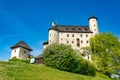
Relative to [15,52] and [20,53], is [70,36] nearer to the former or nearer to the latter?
[20,53]

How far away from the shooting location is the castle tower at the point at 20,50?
8081 centimetres

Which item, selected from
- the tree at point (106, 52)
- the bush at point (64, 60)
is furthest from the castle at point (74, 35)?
the bush at point (64, 60)

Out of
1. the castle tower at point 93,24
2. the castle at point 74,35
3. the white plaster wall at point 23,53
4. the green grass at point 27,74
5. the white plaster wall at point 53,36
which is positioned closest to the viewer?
the green grass at point 27,74

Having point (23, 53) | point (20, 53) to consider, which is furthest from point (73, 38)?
point (20, 53)

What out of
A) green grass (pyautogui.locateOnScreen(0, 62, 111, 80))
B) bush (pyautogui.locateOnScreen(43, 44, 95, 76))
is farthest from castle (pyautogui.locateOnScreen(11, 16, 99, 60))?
green grass (pyautogui.locateOnScreen(0, 62, 111, 80))

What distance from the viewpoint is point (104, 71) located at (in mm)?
57812

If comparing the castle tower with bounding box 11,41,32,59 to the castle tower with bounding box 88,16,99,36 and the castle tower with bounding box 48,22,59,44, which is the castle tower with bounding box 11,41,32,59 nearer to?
the castle tower with bounding box 48,22,59,44

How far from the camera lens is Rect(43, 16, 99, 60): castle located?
283 ft

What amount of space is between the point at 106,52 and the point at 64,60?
2429 cm

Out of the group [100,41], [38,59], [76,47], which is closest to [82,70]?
[100,41]

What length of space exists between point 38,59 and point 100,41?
2207 centimetres

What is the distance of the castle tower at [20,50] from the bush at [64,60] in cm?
3980

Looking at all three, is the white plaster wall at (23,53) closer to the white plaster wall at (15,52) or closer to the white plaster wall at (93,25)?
the white plaster wall at (15,52)

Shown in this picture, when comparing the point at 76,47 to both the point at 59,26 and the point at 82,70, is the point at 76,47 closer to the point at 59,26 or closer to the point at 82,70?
the point at 59,26
